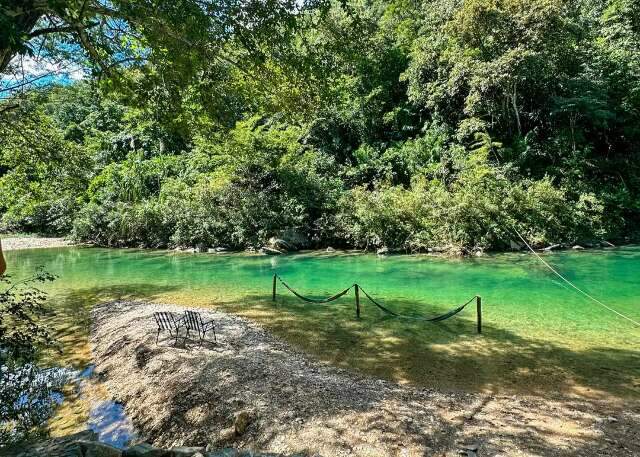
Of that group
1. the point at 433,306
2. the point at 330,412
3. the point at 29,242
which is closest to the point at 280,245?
the point at 433,306

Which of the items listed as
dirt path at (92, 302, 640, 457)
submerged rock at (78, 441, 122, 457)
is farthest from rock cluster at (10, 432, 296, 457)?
dirt path at (92, 302, 640, 457)

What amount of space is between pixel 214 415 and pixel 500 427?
360 centimetres

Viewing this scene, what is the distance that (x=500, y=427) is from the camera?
4.91 metres

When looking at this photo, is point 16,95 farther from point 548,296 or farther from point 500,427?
point 548,296

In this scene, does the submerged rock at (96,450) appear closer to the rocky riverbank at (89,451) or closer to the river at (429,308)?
the rocky riverbank at (89,451)

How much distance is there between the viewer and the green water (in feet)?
23.4

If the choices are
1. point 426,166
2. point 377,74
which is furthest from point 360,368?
point 377,74

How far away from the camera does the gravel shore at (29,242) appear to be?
102 ft

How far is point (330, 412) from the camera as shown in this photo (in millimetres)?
5273

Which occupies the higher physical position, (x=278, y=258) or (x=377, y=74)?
(x=377, y=74)

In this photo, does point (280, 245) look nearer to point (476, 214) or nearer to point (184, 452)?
point (476, 214)

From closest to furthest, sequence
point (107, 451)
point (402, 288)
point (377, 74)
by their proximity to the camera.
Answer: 1. point (107, 451)
2. point (402, 288)
3. point (377, 74)

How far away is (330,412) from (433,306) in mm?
7132

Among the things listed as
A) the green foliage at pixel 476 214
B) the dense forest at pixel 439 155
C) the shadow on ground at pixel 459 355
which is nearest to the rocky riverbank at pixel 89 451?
the shadow on ground at pixel 459 355
